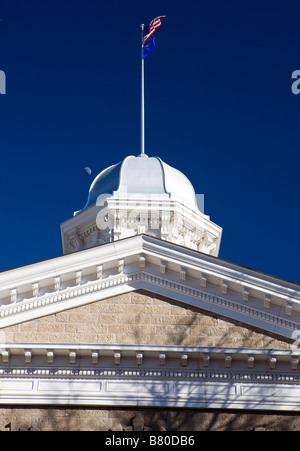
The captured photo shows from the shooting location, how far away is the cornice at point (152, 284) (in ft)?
39.8

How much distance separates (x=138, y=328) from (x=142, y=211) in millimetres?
7998

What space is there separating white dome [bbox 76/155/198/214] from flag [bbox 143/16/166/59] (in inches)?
178

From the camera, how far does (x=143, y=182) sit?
2114 cm

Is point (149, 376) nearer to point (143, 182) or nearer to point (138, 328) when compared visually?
point (138, 328)

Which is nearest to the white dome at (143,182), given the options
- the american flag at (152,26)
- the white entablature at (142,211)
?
the white entablature at (142,211)

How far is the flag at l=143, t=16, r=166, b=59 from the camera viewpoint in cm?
2450

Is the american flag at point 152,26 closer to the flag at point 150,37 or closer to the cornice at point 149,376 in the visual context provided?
the flag at point 150,37

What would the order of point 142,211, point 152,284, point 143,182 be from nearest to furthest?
point 152,284 → point 142,211 → point 143,182

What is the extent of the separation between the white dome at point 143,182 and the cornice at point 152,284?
25.4 feet

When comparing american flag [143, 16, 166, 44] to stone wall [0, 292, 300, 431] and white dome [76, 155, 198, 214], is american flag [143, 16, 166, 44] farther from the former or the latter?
stone wall [0, 292, 300, 431]

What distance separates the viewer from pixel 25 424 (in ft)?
36.9

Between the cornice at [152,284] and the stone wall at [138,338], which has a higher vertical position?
the cornice at [152,284]

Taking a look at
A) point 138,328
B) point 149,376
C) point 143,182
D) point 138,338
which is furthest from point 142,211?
point 149,376

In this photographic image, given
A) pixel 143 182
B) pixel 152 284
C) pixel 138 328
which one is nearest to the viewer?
pixel 138 328
